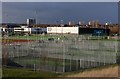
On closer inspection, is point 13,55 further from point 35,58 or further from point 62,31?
point 62,31

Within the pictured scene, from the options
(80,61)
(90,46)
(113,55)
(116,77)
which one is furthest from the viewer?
(90,46)

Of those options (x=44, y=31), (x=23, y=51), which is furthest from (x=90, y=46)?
(x=44, y=31)

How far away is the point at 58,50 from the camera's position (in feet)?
112

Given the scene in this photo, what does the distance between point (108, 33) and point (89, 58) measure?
312 ft

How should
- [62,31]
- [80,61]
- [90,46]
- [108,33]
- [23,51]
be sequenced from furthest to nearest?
[62,31]
[108,33]
[90,46]
[23,51]
[80,61]

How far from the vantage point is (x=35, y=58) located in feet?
101

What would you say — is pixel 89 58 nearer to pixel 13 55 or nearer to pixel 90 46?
pixel 13 55

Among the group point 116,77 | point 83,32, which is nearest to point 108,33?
point 83,32

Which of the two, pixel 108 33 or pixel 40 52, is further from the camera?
pixel 108 33

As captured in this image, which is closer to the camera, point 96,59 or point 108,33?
point 96,59

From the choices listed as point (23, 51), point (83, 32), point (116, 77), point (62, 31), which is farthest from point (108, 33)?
point (116, 77)

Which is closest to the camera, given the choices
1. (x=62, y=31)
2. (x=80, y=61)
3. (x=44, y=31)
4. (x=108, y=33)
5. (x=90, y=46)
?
(x=80, y=61)

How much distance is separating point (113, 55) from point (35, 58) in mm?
7404

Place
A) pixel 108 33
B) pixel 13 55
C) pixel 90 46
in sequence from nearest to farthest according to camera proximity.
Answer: pixel 13 55 → pixel 90 46 → pixel 108 33
